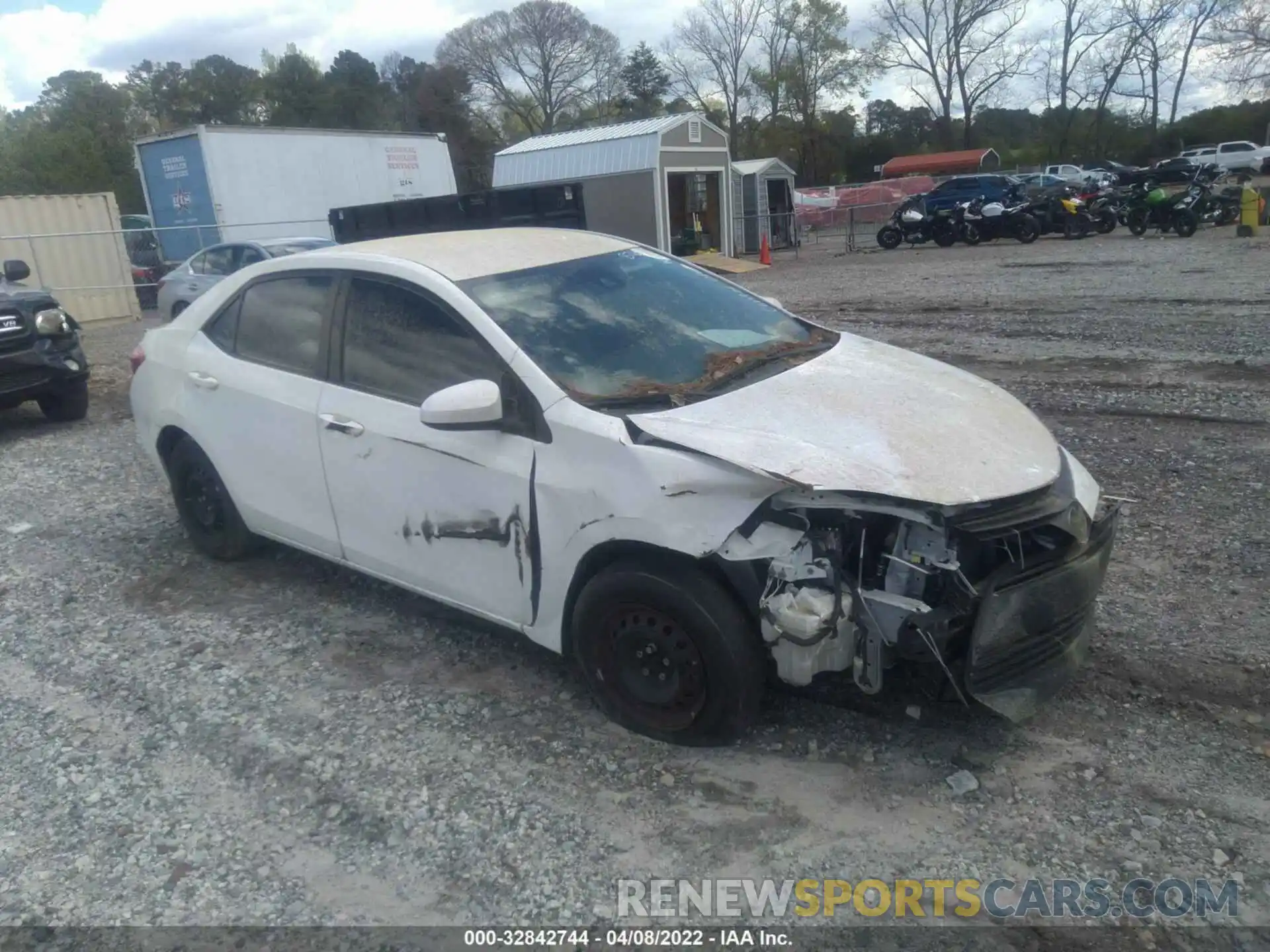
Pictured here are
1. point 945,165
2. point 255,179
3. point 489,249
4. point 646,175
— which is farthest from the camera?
point 945,165

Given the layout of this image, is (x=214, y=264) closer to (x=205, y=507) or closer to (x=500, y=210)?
A: (x=500, y=210)

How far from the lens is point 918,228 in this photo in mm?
24875

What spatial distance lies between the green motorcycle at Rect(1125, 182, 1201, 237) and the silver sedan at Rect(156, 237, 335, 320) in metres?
17.4

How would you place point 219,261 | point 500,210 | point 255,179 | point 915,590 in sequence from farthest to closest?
point 255,179, point 219,261, point 500,210, point 915,590

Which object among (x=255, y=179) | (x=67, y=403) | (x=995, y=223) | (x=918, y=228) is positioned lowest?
(x=918, y=228)

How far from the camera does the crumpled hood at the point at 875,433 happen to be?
296 cm

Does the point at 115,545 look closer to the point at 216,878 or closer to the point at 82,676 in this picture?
the point at 82,676

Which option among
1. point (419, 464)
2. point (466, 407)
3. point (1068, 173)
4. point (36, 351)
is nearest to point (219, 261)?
point (36, 351)

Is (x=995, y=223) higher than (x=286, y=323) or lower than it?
lower

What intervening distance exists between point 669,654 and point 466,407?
42.7 inches

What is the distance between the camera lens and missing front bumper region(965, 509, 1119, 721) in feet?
9.74

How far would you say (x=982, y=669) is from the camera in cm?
300

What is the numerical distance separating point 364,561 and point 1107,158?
61268 mm

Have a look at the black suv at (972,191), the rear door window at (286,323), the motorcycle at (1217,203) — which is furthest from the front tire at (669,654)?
the black suv at (972,191)
